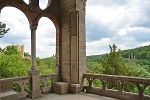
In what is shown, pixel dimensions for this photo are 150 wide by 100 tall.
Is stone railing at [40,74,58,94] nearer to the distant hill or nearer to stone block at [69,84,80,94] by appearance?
stone block at [69,84,80,94]

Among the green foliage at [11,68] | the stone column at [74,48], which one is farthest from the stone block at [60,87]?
the green foliage at [11,68]

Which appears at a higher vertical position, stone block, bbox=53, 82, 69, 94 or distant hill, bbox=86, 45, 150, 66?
distant hill, bbox=86, 45, 150, 66

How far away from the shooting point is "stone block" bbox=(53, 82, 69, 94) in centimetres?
557

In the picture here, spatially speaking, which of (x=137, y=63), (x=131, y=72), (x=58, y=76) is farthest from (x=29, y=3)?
(x=137, y=63)

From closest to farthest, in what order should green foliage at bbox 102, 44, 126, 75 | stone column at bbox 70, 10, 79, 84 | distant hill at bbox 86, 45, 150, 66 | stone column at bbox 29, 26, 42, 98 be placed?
stone column at bbox 29, 26, 42, 98 → stone column at bbox 70, 10, 79, 84 → green foliage at bbox 102, 44, 126, 75 → distant hill at bbox 86, 45, 150, 66

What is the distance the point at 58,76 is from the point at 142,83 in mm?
3221

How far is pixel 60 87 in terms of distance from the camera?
5.58 meters

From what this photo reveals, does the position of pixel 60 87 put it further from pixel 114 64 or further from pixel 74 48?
pixel 114 64

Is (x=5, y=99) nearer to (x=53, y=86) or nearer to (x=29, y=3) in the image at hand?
(x=53, y=86)

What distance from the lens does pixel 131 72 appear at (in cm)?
1313

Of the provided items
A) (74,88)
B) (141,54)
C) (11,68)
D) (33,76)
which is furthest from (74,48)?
(141,54)

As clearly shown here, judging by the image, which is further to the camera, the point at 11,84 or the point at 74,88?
the point at 74,88

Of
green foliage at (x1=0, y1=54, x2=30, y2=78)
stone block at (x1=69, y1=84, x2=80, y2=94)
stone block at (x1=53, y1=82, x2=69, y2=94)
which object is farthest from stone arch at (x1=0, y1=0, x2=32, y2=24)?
green foliage at (x1=0, y1=54, x2=30, y2=78)

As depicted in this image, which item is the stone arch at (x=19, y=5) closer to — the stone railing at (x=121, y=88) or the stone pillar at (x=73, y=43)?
the stone pillar at (x=73, y=43)
